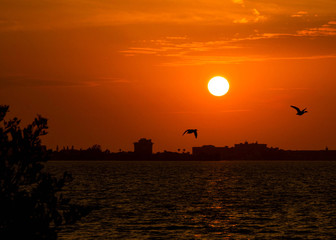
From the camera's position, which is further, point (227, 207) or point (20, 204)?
point (227, 207)

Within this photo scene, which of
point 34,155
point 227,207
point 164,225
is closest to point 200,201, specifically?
point 227,207

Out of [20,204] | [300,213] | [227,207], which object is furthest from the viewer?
[227,207]

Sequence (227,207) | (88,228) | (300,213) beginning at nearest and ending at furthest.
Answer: (88,228) → (300,213) → (227,207)

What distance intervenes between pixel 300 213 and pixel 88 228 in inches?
1336

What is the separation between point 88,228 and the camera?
6744 centimetres

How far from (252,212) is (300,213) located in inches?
271

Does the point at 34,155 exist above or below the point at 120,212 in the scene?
above

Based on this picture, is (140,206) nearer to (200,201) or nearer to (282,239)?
(200,201)

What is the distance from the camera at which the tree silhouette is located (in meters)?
28.0

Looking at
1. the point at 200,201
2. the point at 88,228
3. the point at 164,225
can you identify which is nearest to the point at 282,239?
the point at 164,225

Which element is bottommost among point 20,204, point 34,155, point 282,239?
point 282,239

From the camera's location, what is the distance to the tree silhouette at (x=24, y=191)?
2798cm

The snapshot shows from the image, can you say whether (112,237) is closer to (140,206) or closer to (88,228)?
(88,228)

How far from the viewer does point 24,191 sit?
95.8 feet
